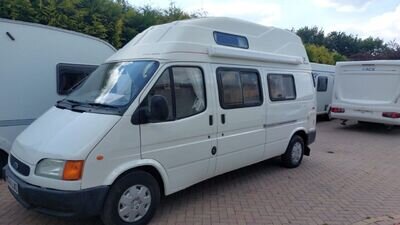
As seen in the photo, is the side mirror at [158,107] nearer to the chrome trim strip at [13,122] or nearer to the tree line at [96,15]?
the chrome trim strip at [13,122]

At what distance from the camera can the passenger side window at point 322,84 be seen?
15.3 m

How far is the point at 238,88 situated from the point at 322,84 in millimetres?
11076

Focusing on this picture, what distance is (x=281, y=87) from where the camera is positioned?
662 cm

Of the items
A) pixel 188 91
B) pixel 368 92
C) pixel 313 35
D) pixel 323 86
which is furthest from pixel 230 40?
Answer: pixel 313 35

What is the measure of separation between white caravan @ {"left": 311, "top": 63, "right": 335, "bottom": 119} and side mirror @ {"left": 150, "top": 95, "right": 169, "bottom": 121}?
12.2 meters

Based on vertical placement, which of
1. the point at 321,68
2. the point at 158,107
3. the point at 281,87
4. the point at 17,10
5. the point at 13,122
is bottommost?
the point at 13,122

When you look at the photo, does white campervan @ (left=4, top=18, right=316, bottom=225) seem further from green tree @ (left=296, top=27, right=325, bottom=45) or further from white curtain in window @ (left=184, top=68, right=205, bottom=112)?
green tree @ (left=296, top=27, right=325, bottom=45)

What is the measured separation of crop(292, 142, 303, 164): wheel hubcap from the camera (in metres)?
7.16

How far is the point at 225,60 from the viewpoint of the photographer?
212 inches

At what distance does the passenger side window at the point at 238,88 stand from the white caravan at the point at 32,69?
306cm

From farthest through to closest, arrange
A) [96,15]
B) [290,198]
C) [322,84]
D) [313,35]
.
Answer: [313,35] → [322,84] → [96,15] → [290,198]

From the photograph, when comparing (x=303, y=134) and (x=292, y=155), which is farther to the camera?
(x=303, y=134)

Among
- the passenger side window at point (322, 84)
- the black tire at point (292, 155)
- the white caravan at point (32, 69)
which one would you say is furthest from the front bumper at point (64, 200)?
the passenger side window at point (322, 84)

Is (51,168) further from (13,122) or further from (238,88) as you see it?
(238,88)
